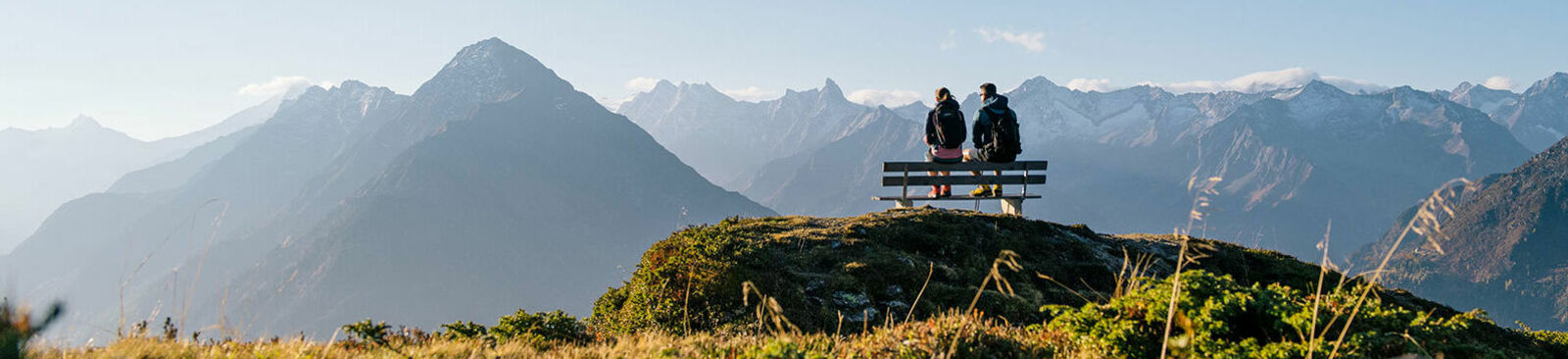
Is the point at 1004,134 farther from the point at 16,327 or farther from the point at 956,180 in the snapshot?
the point at 16,327

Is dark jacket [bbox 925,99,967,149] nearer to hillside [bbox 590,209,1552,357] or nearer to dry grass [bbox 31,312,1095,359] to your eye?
hillside [bbox 590,209,1552,357]

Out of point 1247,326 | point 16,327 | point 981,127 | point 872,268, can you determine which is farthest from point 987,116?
point 16,327

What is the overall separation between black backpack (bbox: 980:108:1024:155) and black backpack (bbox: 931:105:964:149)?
2.55 feet

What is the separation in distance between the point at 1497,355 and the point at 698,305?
7.35 m

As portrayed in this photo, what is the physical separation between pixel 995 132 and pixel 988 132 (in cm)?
29

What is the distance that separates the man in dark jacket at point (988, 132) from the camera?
16.4 meters

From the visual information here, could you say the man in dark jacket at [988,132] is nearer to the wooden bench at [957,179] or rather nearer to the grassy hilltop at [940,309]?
the wooden bench at [957,179]

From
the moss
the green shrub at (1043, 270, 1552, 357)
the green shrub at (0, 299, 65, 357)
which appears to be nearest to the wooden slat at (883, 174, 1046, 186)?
the moss

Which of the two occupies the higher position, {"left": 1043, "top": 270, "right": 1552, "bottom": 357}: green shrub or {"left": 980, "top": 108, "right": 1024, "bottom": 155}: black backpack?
{"left": 980, "top": 108, "right": 1024, "bottom": 155}: black backpack

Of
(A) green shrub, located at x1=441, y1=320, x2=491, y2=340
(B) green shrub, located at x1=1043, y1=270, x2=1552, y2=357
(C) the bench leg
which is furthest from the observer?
(C) the bench leg

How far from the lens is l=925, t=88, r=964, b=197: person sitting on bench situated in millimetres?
17125

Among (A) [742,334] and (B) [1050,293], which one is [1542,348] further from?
(A) [742,334]

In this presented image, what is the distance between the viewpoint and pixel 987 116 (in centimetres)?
1678

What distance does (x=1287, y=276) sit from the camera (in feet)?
40.8
